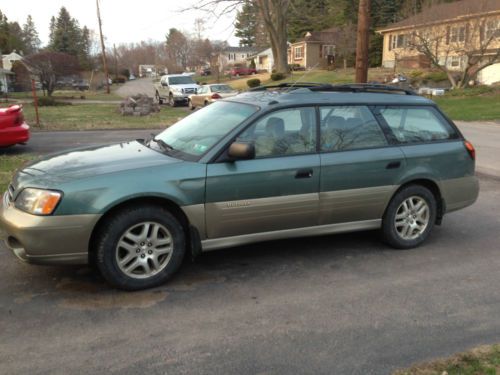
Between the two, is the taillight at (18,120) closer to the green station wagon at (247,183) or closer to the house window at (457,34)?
the green station wagon at (247,183)

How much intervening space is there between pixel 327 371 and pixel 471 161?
343cm

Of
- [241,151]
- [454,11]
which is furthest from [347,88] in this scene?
[454,11]

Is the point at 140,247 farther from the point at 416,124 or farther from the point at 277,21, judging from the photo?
the point at 277,21

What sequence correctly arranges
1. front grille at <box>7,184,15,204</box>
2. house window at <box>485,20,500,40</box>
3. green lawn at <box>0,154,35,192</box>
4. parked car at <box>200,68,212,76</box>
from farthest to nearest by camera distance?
parked car at <box>200,68,212,76</box>
house window at <box>485,20,500,40</box>
green lawn at <box>0,154,35,192</box>
front grille at <box>7,184,15,204</box>

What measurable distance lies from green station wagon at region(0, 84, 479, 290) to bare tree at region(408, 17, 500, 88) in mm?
27578

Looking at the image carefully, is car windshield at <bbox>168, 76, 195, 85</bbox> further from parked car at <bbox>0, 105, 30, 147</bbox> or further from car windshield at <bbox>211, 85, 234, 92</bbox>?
parked car at <bbox>0, 105, 30, 147</bbox>

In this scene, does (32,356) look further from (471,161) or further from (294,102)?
(471,161)

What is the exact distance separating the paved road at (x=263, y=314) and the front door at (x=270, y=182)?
19.7 inches

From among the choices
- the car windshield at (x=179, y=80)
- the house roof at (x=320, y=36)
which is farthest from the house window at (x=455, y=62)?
the car windshield at (x=179, y=80)

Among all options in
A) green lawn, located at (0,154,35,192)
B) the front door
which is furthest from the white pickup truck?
the front door

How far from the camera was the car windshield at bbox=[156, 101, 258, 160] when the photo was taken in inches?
172

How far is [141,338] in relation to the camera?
328 cm

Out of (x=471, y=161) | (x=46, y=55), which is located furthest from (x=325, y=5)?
(x=471, y=161)

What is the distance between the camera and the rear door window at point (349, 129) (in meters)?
4.66
